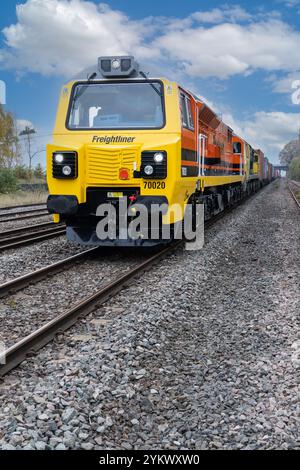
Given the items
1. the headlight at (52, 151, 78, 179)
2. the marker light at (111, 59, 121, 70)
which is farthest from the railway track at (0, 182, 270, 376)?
the marker light at (111, 59, 121, 70)

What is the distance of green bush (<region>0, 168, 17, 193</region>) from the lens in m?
30.6

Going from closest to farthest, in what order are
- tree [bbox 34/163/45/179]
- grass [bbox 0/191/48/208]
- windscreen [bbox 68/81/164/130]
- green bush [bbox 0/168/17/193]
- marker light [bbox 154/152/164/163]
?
marker light [bbox 154/152/164/163], windscreen [bbox 68/81/164/130], grass [bbox 0/191/48/208], green bush [bbox 0/168/17/193], tree [bbox 34/163/45/179]

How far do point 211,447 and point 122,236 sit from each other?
17.6 feet

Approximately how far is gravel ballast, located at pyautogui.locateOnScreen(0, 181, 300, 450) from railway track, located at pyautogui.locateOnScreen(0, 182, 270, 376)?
0.10 m

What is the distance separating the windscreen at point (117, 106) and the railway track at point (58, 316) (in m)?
2.37

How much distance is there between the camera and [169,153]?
784 cm

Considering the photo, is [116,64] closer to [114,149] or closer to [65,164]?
[114,149]

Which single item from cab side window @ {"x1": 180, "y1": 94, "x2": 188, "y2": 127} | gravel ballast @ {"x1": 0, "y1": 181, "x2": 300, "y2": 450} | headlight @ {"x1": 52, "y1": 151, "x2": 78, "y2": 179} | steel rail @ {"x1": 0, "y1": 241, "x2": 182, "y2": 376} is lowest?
gravel ballast @ {"x1": 0, "y1": 181, "x2": 300, "y2": 450}

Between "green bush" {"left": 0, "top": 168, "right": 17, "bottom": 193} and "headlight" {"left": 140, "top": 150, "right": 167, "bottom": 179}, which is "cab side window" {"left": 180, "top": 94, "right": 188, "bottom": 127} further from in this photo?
"green bush" {"left": 0, "top": 168, "right": 17, "bottom": 193}

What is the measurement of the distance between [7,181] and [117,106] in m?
24.0

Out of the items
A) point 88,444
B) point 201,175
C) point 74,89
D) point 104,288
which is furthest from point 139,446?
point 201,175

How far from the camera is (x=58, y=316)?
199 inches

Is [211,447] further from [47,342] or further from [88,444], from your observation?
[47,342]

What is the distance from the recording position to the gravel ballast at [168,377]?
313 centimetres
